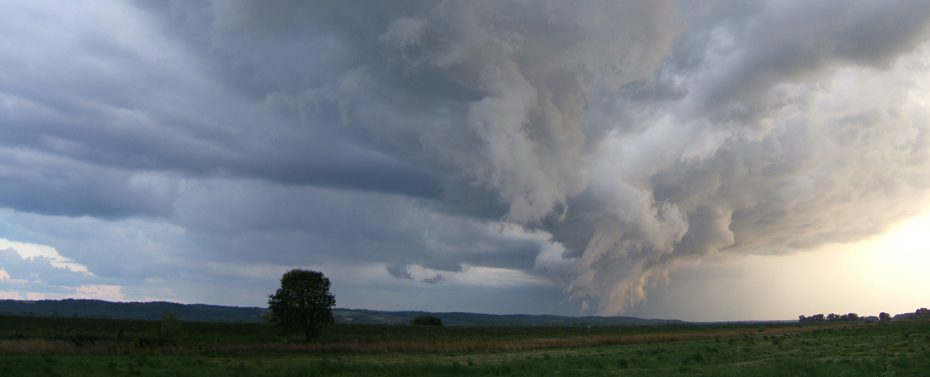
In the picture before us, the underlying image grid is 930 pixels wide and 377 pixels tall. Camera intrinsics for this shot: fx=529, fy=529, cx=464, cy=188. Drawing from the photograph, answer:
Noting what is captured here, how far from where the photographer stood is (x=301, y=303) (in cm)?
6297

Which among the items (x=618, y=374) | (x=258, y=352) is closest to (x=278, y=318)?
(x=258, y=352)

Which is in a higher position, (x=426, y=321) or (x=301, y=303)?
(x=301, y=303)

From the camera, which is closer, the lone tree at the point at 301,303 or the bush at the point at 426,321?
the lone tree at the point at 301,303

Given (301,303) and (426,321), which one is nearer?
(301,303)

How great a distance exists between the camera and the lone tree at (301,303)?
2459 inches

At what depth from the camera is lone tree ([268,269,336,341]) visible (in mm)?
62469

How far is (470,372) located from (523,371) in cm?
298

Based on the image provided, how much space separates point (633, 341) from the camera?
6650cm

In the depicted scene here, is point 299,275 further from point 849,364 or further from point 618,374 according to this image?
point 849,364

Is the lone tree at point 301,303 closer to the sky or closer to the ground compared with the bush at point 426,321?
closer to the sky

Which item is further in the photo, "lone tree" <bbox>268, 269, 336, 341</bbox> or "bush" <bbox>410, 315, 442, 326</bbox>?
"bush" <bbox>410, 315, 442, 326</bbox>

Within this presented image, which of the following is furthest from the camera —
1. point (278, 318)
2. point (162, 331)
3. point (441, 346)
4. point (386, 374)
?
point (278, 318)

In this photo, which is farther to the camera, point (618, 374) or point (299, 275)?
point (299, 275)

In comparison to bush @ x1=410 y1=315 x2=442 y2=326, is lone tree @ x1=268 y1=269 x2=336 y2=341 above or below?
above
